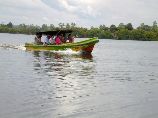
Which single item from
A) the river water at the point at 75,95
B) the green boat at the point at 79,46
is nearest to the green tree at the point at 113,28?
the green boat at the point at 79,46

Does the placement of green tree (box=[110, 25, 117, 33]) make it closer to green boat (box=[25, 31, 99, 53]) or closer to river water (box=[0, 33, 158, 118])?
green boat (box=[25, 31, 99, 53])

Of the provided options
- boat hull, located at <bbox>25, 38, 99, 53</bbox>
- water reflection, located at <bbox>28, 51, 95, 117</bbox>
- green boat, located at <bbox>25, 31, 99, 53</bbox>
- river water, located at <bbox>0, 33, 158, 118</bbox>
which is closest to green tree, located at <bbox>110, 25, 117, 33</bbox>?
green boat, located at <bbox>25, 31, 99, 53</bbox>

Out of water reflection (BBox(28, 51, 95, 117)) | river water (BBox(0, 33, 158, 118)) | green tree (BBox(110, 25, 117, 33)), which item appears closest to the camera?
river water (BBox(0, 33, 158, 118))

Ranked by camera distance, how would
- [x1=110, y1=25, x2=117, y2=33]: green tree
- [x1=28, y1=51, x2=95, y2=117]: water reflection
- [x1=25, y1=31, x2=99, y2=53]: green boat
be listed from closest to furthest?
[x1=28, y1=51, x2=95, y2=117]: water reflection → [x1=25, y1=31, x2=99, y2=53]: green boat → [x1=110, y1=25, x2=117, y2=33]: green tree

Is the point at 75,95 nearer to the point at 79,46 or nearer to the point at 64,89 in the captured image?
the point at 64,89

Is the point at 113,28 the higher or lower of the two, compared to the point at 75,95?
Answer: higher

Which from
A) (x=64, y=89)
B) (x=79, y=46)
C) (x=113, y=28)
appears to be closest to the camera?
(x=64, y=89)

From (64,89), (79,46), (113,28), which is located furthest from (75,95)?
(113,28)

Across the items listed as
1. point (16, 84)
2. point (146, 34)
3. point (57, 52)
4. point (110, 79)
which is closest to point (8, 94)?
point (16, 84)

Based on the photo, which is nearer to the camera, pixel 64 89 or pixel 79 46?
pixel 64 89

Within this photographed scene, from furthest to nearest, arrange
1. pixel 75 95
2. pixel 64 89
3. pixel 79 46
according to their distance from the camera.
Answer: pixel 79 46 < pixel 64 89 < pixel 75 95

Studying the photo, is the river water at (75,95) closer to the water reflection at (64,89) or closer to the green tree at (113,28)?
the water reflection at (64,89)

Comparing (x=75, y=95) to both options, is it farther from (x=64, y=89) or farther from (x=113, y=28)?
(x=113, y=28)

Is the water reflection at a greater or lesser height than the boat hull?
lesser
